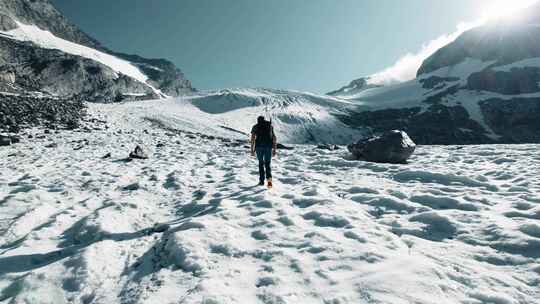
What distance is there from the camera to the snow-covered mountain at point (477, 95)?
315 feet

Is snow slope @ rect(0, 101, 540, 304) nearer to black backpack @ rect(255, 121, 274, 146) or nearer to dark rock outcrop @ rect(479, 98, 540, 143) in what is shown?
black backpack @ rect(255, 121, 274, 146)

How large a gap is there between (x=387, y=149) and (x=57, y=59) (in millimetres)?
141669

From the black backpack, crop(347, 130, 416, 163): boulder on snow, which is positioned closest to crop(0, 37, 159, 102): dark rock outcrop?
crop(347, 130, 416, 163): boulder on snow

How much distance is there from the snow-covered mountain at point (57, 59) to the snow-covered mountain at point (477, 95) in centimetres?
9334

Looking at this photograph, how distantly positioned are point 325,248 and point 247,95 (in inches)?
3882

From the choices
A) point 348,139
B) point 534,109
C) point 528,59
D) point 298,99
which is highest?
point 528,59

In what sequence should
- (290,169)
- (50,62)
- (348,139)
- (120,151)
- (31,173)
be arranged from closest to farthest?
1. (31,173)
2. (290,169)
3. (120,151)
4. (348,139)
5. (50,62)

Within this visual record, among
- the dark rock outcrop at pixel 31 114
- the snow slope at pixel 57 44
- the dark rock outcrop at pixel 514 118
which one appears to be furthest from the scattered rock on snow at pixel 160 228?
the snow slope at pixel 57 44

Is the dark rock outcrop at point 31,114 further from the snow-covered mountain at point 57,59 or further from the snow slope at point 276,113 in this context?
the snow-covered mountain at point 57,59

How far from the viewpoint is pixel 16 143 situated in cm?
1798

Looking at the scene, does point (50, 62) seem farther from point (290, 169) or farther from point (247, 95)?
point (290, 169)

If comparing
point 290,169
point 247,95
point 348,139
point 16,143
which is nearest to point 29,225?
point 290,169

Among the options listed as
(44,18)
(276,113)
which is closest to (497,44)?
(276,113)

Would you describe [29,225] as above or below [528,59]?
below
